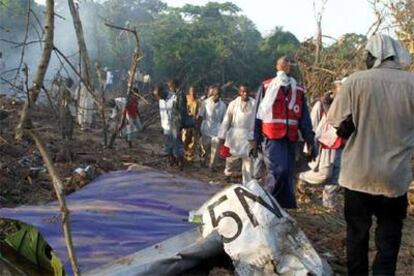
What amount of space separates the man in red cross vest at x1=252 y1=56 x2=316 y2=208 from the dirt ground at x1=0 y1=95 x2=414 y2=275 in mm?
296

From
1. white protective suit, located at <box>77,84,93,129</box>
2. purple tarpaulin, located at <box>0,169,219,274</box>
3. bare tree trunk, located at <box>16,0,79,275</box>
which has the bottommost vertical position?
white protective suit, located at <box>77,84,93,129</box>

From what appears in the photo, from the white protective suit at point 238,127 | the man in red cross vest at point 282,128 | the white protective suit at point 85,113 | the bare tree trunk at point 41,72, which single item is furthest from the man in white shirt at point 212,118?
the bare tree trunk at point 41,72

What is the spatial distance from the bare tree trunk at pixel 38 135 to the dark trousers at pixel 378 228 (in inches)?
87.4

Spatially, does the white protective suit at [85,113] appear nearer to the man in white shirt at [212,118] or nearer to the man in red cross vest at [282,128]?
A: the man in white shirt at [212,118]

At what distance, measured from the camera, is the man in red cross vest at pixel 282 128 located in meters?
5.49

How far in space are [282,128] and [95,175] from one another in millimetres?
2908

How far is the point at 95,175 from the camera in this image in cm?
743

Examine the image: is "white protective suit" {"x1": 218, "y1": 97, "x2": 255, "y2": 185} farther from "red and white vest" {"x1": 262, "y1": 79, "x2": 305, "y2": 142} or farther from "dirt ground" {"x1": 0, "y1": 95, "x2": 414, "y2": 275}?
"red and white vest" {"x1": 262, "y1": 79, "x2": 305, "y2": 142}

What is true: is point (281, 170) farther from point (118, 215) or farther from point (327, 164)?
point (118, 215)

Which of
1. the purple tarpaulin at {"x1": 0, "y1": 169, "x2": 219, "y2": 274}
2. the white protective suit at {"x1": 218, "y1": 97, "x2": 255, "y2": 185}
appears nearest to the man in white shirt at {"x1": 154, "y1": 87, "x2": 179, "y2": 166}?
the white protective suit at {"x1": 218, "y1": 97, "x2": 255, "y2": 185}

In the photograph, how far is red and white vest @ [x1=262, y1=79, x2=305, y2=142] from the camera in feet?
18.0

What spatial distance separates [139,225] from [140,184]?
1176mm

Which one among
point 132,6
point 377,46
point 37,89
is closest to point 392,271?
point 377,46

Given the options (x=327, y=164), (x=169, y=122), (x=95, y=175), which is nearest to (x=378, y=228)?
(x=327, y=164)
